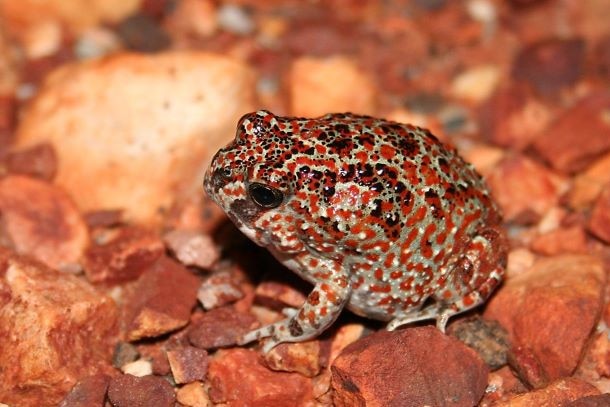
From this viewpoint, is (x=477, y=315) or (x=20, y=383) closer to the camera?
(x=20, y=383)

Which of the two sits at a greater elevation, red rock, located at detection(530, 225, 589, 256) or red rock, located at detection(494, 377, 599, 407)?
red rock, located at detection(530, 225, 589, 256)

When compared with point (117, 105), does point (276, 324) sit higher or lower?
lower

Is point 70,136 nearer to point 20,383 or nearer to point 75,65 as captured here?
point 75,65

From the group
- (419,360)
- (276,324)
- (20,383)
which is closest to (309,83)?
(276,324)

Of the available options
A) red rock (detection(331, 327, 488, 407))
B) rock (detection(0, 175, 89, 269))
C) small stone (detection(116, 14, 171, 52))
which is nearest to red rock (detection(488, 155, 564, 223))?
red rock (detection(331, 327, 488, 407))

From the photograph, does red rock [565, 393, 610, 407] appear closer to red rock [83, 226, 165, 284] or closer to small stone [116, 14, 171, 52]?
red rock [83, 226, 165, 284]
